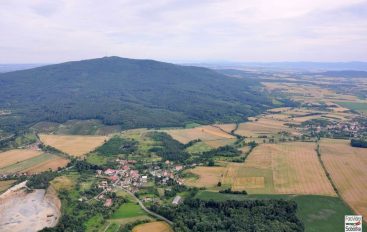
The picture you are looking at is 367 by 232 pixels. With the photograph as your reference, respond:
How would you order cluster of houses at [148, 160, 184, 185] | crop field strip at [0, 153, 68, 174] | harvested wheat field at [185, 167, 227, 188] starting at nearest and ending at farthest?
harvested wheat field at [185, 167, 227, 188] < cluster of houses at [148, 160, 184, 185] < crop field strip at [0, 153, 68, 174]

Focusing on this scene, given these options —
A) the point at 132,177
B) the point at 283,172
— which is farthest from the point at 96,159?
the point at 283,172

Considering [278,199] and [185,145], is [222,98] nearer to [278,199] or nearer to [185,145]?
[185,145]

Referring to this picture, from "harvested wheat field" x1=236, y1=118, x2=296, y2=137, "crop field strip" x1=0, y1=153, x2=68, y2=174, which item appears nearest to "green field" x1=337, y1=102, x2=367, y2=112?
"harvested wheat field" x1=236, y1=118, x2=296, y2=137

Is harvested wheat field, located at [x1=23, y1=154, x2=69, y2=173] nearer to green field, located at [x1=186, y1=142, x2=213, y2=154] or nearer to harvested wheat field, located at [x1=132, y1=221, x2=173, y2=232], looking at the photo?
green field, located at [x1=186, y1=142, x2=213, y2=154]

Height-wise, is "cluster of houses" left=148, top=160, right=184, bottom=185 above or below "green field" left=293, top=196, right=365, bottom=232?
above

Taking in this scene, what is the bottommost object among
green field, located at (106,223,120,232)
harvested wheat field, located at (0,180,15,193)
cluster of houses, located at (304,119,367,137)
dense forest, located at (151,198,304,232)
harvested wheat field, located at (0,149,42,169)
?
cluster of houses, located at (304,119,367,137)

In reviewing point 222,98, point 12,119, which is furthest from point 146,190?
point 222,98

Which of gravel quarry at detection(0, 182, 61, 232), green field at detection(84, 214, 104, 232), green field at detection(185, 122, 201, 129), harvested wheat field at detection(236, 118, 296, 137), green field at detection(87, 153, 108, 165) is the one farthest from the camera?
green field at detection(185, 122, 201, 129)

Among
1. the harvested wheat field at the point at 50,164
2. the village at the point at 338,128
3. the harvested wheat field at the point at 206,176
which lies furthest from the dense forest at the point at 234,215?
the village at the point at 338,128

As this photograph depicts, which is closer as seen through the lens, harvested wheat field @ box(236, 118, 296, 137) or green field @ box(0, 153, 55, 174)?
green field @ box(0, 153, 55, 174)
